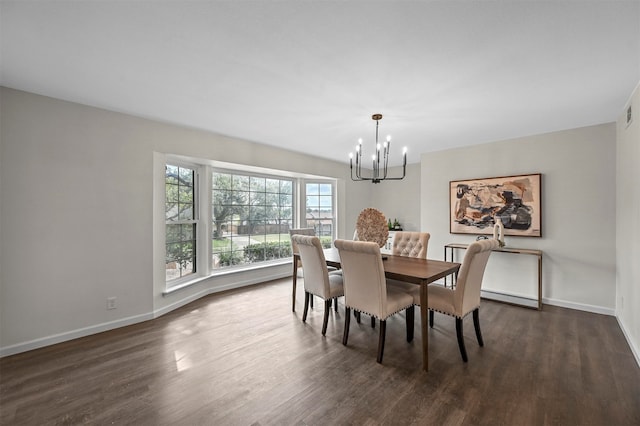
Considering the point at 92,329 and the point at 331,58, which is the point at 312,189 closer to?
the point at 331,58

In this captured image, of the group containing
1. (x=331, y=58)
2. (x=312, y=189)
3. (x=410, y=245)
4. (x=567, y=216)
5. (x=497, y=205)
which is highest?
(x=331, y=58)

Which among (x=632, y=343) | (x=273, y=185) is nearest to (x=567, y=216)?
(x=632, y=343)

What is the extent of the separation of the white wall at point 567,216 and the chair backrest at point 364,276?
2672mm

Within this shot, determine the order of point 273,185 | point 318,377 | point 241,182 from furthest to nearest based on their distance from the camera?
point 273,185, point 241,182, point 318,377

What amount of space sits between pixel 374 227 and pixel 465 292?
3.81 ft

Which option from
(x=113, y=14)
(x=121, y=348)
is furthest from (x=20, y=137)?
(x=121, y=348)

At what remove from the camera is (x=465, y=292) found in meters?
2.25

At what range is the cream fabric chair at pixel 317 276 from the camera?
279 centimetres

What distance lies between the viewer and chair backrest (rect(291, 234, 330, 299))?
9.23 ft

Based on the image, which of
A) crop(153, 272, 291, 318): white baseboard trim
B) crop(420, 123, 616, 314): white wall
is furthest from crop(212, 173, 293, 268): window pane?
crop(420, 123, 616, 314): white wall

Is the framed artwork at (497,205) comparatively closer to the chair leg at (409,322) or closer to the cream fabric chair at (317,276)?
the chair leg at (409,322)

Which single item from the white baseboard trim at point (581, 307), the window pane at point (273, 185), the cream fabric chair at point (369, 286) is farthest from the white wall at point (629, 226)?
the window pane at point (273, 185)

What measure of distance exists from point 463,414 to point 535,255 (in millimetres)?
2847

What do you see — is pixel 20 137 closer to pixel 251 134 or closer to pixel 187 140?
pixel 187 140
